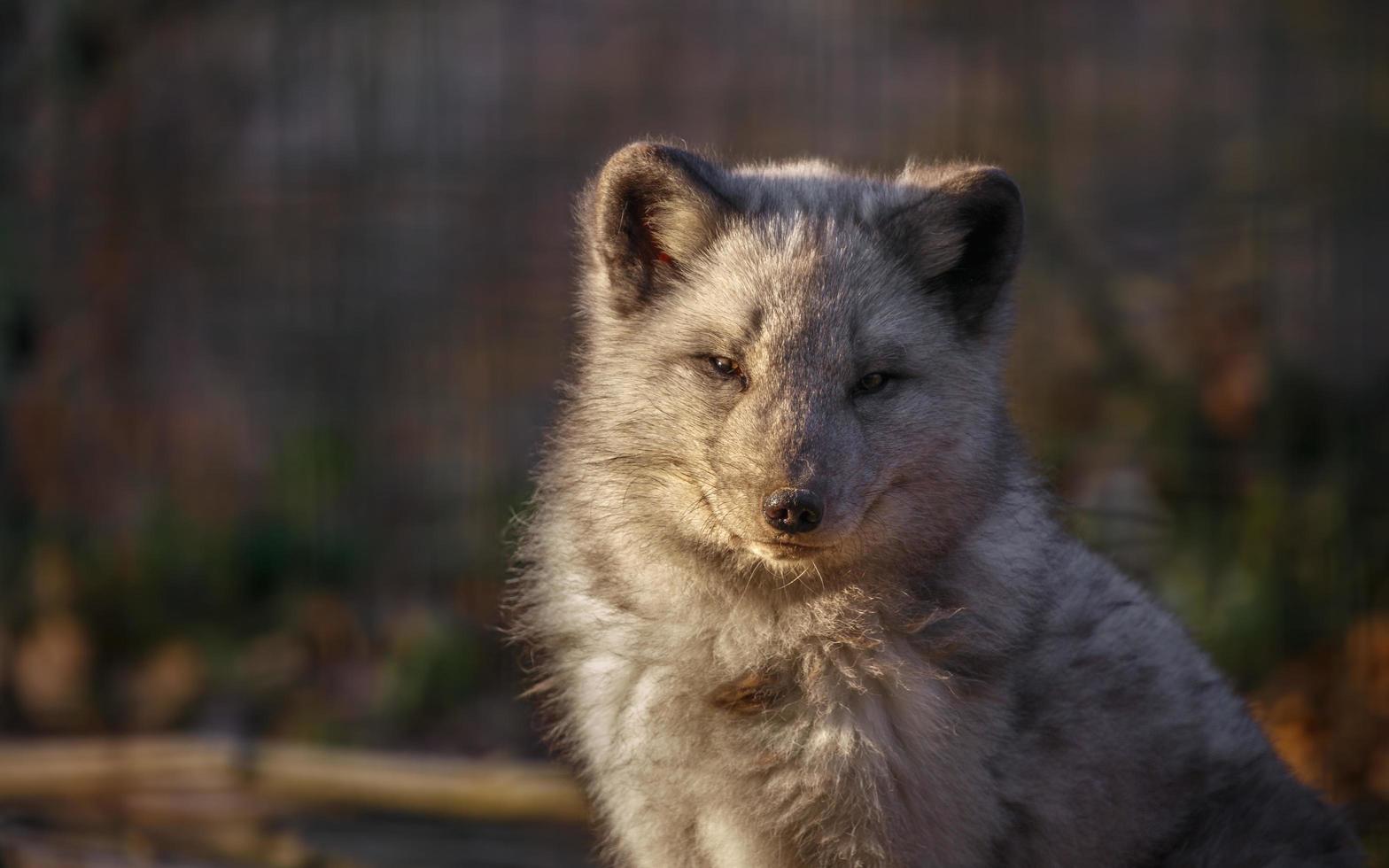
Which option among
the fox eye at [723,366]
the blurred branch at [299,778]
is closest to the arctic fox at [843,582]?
the fox eye at [723,366]

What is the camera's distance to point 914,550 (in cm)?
317

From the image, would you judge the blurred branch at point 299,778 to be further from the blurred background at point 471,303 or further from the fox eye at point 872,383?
the fox eye at point 872,383

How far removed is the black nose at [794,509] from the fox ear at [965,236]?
685mm

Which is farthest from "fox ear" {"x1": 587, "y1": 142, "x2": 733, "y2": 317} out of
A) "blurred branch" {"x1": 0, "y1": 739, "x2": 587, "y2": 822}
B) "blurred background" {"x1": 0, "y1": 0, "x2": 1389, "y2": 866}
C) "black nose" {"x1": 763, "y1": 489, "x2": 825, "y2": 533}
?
"blurred background" {"x1": 0, "y1": 0, "x2": 1389, "y2": 866}

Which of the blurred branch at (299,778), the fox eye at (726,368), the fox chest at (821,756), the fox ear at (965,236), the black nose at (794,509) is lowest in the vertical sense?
the blurred branch at (299,778)

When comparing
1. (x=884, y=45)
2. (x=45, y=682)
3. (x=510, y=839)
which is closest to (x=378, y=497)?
(x=45, y=682)

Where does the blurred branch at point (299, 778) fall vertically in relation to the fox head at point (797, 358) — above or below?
below

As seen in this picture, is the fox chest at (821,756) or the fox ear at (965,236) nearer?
the fox chest at (821,756)

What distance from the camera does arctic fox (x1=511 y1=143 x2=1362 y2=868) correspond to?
3.02 meters

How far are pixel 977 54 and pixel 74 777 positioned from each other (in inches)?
211

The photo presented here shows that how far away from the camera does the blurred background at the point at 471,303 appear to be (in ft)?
21.6

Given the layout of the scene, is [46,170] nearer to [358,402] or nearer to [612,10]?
[358,402]

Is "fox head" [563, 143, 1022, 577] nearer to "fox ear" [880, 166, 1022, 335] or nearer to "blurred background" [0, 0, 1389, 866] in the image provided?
"fox ear" [880, 166, 1022, 335]

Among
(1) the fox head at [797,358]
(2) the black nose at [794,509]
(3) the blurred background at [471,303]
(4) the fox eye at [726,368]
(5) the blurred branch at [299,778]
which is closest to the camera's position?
(2) the black nose at [794,509]
